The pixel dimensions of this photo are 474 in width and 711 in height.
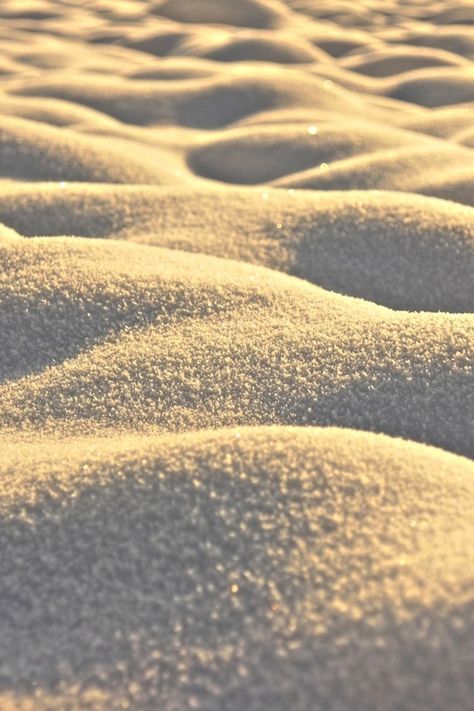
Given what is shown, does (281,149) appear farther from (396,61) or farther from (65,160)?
(396,61)

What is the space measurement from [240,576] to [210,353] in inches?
13.5

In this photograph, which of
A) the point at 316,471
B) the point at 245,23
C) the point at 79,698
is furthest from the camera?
the point at 245,23

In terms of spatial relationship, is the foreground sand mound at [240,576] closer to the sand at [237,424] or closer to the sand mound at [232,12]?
the sand at [237,424]

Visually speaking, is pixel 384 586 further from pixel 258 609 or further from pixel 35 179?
pixel 35 179

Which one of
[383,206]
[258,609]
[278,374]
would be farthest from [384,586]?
[383,206]

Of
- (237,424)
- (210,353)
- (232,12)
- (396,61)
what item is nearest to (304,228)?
(210,353)

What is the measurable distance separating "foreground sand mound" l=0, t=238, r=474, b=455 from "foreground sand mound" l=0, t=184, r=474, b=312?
109 millimetres

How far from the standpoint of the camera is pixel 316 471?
623 mm

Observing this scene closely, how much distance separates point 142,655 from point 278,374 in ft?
1.17

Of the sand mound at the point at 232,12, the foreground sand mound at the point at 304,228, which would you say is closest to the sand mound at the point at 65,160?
the foreground sand mound at the point at 304,228

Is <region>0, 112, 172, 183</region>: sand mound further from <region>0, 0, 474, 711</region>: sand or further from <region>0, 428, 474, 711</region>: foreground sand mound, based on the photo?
<region>0, 428, 474, 711</region>: foreground sand mound

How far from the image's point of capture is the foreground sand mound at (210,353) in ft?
2.50

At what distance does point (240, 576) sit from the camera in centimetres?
54

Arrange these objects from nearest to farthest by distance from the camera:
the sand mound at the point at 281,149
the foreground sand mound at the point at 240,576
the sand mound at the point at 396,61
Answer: the foreground sand mound at the point at 240,576 → the sand mound at the point at 281,149 → the sand mound at the point at 396,61
